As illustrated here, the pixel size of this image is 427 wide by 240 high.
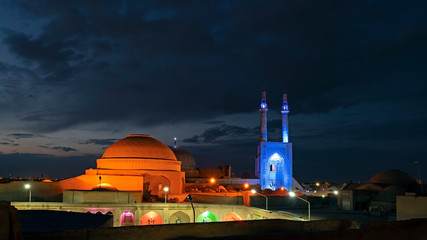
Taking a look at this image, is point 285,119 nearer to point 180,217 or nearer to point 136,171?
point 136,171

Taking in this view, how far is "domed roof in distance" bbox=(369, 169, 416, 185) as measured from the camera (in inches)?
2087

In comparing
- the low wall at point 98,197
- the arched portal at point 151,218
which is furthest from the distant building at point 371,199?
the low wall at point 98,197

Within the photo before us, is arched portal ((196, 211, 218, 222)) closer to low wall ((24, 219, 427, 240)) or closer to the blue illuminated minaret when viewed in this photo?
low wall ((24, 219, 427, 240))

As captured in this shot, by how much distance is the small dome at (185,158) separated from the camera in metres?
68.3

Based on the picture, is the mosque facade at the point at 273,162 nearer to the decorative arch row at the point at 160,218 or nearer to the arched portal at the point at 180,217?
the decorative arch row at the point at 160,218

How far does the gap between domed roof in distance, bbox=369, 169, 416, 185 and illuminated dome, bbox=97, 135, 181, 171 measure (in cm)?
2809

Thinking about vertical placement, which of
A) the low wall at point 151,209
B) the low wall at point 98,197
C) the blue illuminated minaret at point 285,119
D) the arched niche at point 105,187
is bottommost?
the low wall at point 151,209

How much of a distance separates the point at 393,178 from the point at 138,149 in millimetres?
34381

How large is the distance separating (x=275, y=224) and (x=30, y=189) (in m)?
27.5

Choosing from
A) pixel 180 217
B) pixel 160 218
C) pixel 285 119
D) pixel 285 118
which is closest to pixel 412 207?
pixel 180 217

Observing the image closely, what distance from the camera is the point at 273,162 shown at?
221 ft

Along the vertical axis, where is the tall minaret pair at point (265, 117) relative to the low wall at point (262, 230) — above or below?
above

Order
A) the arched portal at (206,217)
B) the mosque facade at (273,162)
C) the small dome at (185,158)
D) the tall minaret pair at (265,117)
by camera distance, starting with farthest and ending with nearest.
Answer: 1. the tall minaret pair at (265,117)
2. the small dome at (185,158)
3. the mosque facade at (273,162)
4. the arched portal at (206,217)

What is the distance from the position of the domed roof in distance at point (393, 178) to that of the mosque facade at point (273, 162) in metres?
15.0
